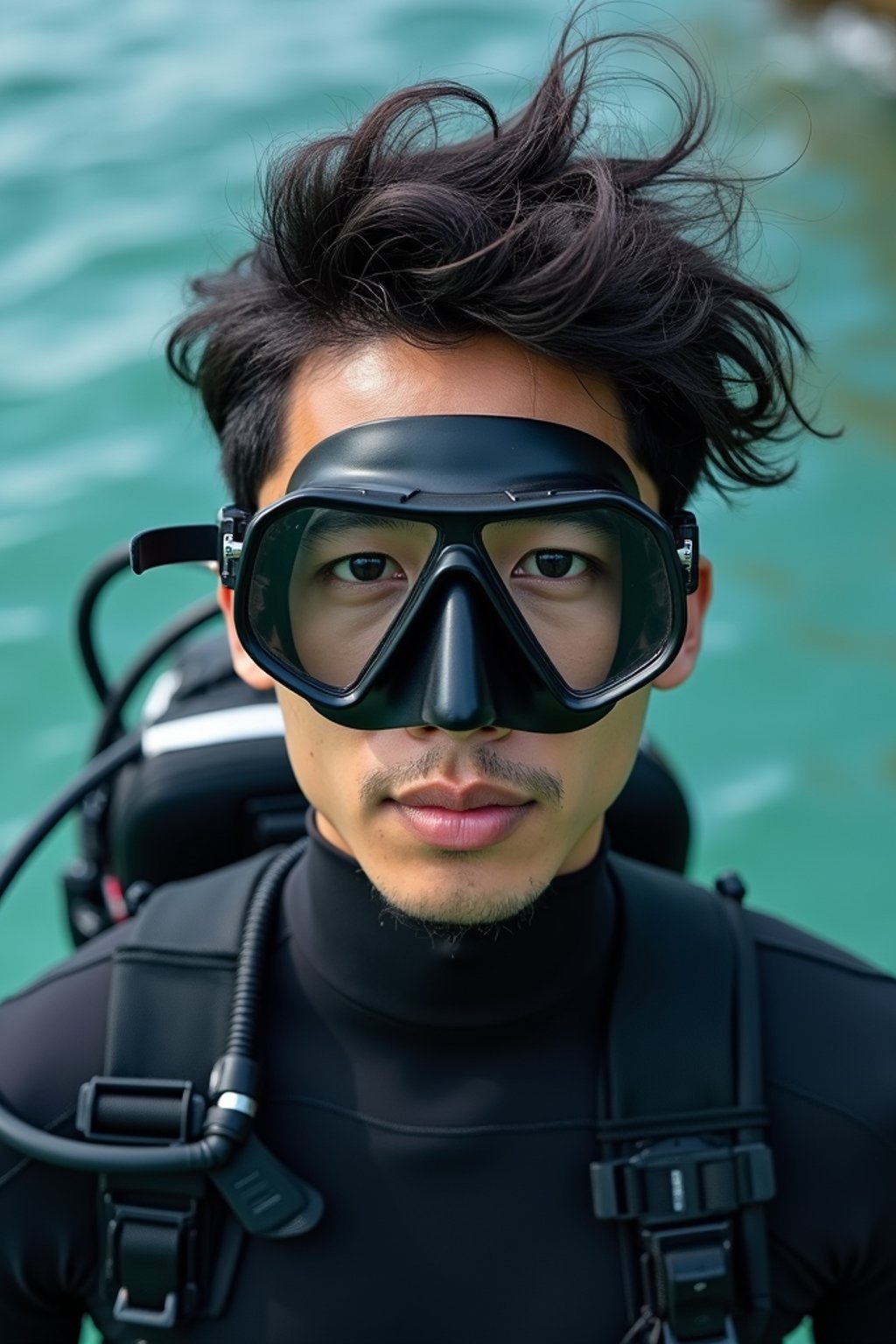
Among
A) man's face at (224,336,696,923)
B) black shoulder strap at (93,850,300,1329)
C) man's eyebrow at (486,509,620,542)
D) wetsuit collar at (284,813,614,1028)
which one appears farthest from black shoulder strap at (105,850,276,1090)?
man's eyebrow at (486,509,620,542)

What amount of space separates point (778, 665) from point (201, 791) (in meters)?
3.06

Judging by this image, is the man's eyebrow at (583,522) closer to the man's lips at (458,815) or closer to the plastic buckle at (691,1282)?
the man's lips at (458,815)

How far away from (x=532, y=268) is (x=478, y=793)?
1.77 ft

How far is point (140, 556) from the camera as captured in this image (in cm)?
192

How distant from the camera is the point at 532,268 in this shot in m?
1.72

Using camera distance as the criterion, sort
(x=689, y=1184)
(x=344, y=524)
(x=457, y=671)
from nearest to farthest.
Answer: (x=457, y=671) < (x=344, y=524) < (x=689, y=1184)

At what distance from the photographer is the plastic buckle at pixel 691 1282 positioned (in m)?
1.75

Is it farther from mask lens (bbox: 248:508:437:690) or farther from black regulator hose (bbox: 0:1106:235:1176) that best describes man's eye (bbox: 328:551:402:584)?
black regulator hose (bbox: 0:1106:235:1176)

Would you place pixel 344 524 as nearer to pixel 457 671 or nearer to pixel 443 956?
pixel 457 671

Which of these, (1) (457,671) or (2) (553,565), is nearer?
(1) (457,671)

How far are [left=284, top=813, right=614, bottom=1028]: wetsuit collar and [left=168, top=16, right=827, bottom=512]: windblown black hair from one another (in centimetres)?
46

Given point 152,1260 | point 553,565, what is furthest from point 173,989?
point 553,565

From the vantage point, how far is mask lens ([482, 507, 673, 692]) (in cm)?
167

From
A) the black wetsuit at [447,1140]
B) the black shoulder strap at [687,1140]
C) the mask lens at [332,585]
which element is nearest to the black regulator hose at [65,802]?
the black wetsuit at [447,1140]
